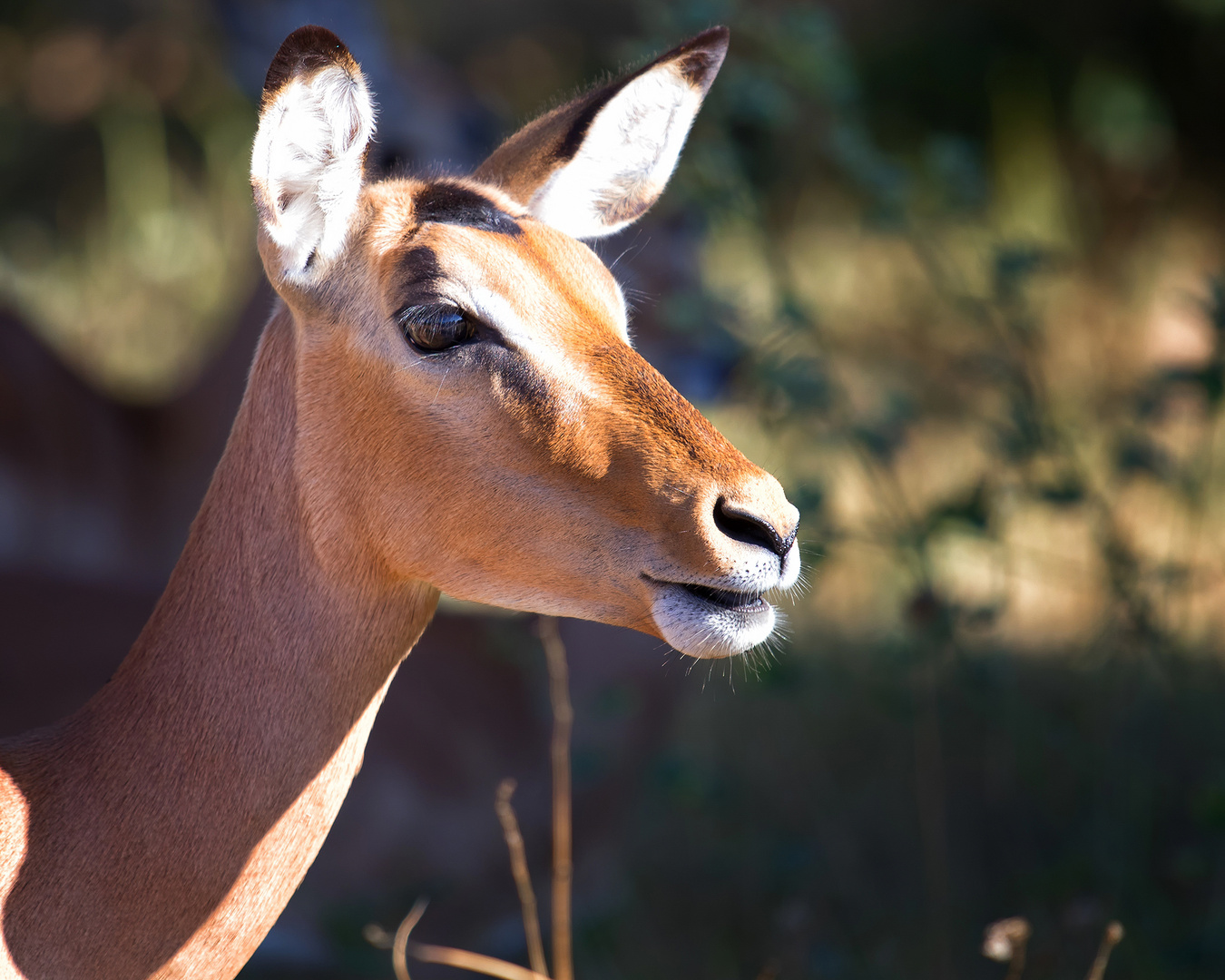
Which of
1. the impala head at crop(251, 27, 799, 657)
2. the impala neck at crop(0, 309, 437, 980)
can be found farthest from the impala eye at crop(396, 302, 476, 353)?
the impala neck at crop(0, 309, 437, 980)

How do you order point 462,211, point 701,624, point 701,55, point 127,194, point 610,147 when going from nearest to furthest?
point 701,624, point 462,211, point 701,55, point 610,147, point 127,194

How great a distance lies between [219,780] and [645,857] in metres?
2.79

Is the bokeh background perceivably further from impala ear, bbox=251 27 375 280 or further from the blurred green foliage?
impala ear, bbox=251 27 375 280

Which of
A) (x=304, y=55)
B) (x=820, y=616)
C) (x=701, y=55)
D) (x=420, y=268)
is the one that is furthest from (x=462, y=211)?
(x=820, y=616)

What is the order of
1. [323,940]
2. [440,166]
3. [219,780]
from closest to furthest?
[219,780] → [440,166] → [323,940]

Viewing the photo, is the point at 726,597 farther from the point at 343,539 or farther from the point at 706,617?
the point at 343,539

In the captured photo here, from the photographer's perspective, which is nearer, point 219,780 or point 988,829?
point 219,780

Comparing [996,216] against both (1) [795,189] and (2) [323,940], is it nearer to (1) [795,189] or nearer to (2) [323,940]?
(1) [795,189]

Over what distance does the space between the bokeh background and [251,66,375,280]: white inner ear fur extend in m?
0.53

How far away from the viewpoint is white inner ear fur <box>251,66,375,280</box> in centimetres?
205

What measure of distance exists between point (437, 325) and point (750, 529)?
2.01 ft

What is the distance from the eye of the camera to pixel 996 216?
907 cm

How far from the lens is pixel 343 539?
7.11ft

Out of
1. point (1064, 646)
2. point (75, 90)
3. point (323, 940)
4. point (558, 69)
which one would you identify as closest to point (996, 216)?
point (1064, 646)
